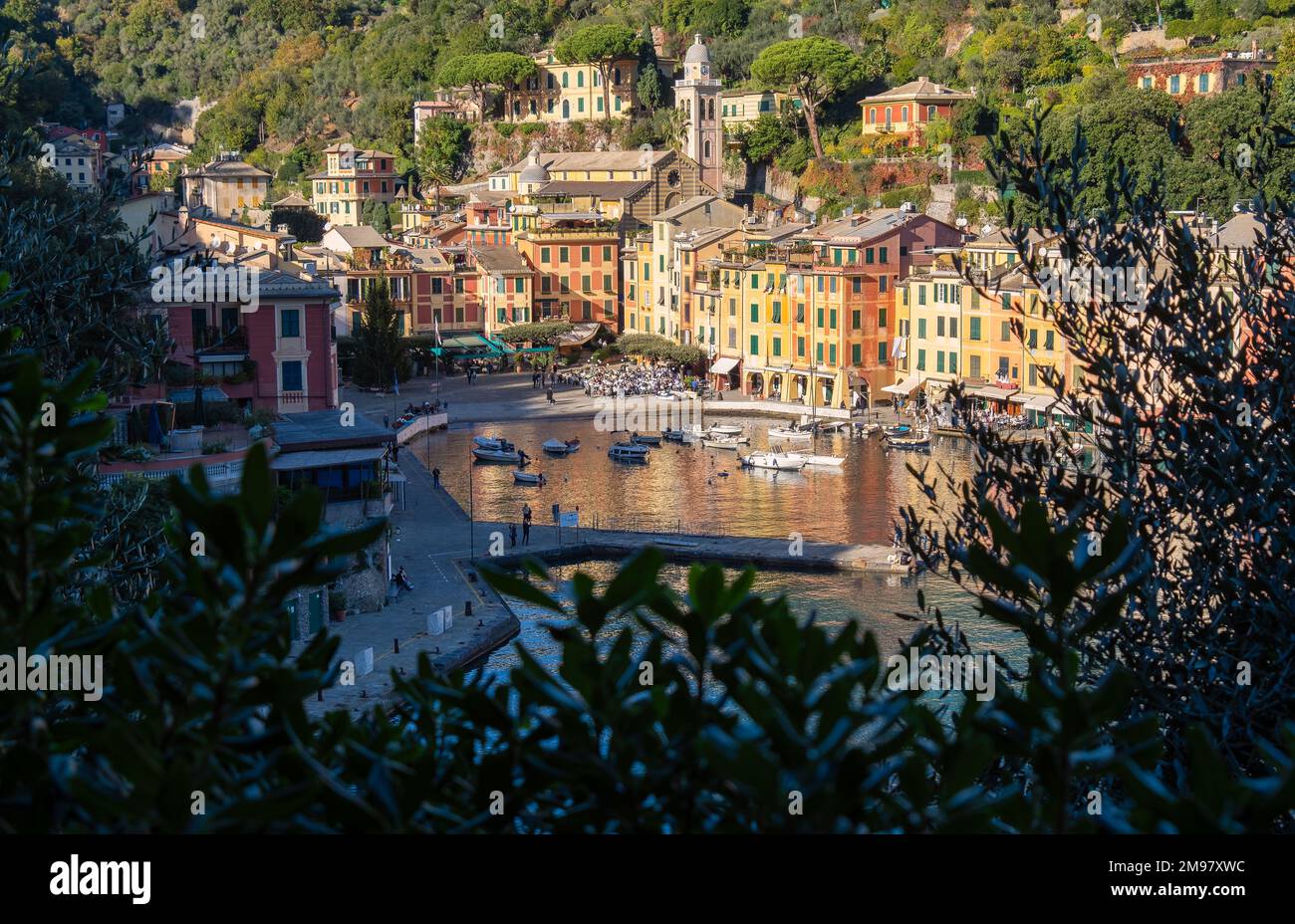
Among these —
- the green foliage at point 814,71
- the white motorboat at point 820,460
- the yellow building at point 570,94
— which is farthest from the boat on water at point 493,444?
the yellow building at point 570,94

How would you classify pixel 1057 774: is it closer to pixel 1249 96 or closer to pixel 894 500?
pixel 894 500

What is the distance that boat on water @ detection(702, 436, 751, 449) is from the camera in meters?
43.2

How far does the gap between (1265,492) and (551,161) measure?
64.6 metres

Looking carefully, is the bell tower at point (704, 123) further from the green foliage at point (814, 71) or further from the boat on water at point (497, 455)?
the boat on water at point (497, 455)

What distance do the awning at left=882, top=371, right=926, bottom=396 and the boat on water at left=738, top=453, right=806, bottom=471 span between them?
857 centimetres

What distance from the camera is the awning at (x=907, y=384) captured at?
156 ft

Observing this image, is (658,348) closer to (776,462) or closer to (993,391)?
(993,391)

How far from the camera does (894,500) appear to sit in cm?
3550

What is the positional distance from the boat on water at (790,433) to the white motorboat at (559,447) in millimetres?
5106

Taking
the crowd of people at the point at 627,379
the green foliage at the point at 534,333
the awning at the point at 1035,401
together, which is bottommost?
the crowd of people at the point at 627,379

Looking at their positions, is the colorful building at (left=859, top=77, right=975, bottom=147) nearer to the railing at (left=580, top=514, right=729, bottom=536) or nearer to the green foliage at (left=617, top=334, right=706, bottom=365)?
the green foliage at (left=617, top=334, right=706, bottom=365)

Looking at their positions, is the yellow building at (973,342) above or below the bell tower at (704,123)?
below

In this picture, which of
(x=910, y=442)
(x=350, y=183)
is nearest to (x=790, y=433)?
(x=910, y=442)
